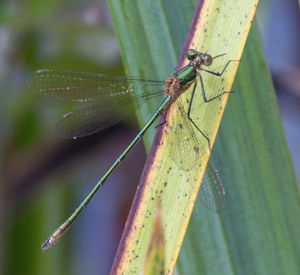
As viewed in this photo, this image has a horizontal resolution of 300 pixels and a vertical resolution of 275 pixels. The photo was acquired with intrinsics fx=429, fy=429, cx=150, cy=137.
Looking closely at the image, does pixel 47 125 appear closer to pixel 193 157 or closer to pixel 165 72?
pixel 165 72

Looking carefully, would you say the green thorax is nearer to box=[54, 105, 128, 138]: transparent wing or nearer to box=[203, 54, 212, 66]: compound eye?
box=[203, 54, 212, 66]: compound eye

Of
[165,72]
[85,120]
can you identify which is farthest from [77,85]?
[165,72]

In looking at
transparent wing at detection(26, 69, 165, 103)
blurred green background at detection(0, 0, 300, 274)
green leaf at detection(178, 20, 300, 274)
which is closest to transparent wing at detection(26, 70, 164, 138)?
transparent wing at detection(26, 69, 165, 103)

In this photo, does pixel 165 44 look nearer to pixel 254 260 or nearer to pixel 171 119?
pixel 171 119

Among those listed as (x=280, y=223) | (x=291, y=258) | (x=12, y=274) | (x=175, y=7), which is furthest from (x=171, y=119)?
(x=12, y=274)

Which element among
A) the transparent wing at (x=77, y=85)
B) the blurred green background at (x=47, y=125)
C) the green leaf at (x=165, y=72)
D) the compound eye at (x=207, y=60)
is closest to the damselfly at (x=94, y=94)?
the transparent wing at (x=77, y=85)

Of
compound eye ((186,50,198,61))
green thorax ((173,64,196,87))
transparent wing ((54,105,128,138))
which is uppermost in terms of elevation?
compound eye ((186,50,198,61))

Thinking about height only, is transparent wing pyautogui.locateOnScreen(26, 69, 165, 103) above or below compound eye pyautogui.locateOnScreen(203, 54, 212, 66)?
above
